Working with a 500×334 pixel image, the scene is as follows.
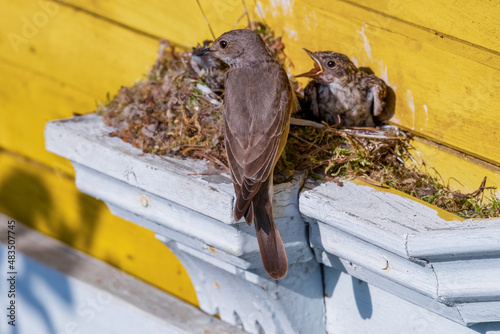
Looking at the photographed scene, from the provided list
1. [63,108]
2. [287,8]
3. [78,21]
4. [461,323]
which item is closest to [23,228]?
[63,108]

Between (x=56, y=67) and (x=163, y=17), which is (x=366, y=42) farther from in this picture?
(x=56, y=67)

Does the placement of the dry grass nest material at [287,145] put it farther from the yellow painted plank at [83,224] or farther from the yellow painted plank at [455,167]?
the yellow painted plank at [83,224]

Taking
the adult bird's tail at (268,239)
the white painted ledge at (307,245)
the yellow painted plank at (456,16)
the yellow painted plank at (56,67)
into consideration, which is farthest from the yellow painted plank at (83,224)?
the yellow painted plank at (456,16)

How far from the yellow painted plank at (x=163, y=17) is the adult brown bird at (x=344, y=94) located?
1.88 feet

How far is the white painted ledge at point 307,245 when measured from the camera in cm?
197

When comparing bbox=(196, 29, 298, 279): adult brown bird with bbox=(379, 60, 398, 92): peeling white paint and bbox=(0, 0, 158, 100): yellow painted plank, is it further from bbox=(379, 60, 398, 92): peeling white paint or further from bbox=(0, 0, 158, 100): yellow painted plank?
bbox=(0, 0, 158, 100): yellow painted plank

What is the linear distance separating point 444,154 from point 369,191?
1.04ft

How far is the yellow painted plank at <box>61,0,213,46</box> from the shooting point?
119 inches

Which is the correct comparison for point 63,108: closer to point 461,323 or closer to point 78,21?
point 78,21

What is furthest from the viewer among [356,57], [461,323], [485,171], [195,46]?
[195,46]

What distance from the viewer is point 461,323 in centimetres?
215

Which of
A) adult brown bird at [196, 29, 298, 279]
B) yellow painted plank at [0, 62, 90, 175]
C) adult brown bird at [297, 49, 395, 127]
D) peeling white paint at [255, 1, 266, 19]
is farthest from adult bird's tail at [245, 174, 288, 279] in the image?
yellow painted plank at [0, 62, 90, 175]

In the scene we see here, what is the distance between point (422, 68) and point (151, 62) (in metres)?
1.37

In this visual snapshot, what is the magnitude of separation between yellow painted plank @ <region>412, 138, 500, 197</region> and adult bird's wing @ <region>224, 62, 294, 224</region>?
51cm
